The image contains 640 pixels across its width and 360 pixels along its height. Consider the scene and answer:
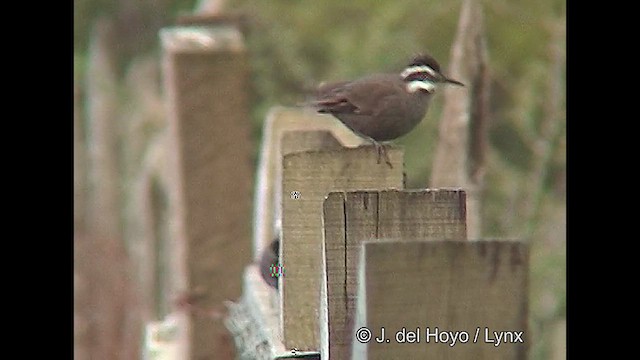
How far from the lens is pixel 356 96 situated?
457 cm

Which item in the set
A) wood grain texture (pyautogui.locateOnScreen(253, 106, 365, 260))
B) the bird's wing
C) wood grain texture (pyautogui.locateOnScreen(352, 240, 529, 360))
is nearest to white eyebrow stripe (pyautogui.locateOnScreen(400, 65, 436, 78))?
the bird's wing

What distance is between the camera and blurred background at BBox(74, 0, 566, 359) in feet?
24.1

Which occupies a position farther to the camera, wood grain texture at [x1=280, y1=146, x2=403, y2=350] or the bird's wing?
the bird's wing

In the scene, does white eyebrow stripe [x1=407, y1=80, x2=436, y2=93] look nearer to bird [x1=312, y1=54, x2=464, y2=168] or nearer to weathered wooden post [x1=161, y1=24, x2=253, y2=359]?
bird [x1=312, y1=54, x2=464, y2=168]

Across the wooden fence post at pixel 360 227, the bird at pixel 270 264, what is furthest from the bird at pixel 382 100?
the wooden fence post at pixel 360 227

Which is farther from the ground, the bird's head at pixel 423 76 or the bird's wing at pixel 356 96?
the bird's head at pixel 423 76

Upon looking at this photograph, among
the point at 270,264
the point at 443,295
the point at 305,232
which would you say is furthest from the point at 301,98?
the point at 443,295

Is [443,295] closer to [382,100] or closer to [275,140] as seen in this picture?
[382,100]

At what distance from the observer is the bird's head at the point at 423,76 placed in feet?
15.7

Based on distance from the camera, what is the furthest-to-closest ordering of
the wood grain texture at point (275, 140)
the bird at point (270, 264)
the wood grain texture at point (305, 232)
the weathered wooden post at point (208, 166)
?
the weathered wooden post at point (208, 166) < the wood grain texture at point (275, 140) < the bird at point (270, 264) < the wood grain texture at point (305, 232)

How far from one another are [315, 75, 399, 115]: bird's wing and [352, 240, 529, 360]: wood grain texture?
228cm

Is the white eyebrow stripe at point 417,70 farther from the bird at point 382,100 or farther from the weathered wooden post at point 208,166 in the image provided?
the weathered wooden post at point 208,166

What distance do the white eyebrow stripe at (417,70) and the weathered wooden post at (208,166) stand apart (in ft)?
3.35

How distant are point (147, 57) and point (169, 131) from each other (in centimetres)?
578
